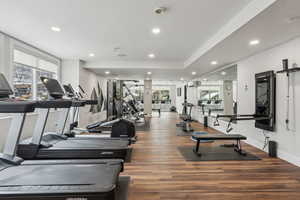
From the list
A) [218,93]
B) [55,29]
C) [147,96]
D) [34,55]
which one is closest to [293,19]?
[55,29]

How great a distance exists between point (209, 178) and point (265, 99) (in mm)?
2552

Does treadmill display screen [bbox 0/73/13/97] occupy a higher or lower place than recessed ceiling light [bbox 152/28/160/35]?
lower

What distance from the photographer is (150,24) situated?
11.4ft

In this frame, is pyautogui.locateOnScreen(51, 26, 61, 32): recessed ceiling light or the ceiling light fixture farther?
pyautogui.locateOnScreen(51, 26, 61, 32): recessed ceiling light

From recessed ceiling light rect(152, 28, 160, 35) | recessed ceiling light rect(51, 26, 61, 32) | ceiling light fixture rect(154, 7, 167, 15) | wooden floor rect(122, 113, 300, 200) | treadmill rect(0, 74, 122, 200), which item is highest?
recessed ceiling light rect(51, 26, 61, 32)

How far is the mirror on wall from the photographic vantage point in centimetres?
637

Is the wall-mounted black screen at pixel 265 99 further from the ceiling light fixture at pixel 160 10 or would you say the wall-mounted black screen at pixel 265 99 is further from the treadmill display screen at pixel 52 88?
the treadmill display screen at pixel 52 88

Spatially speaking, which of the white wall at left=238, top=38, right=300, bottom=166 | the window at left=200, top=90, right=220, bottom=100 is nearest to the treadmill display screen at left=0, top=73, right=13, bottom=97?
the white wall at left=238, top=38, right=300, bottom=166

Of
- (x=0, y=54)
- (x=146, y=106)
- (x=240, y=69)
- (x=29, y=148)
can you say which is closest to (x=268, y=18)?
(x=240, y=69)

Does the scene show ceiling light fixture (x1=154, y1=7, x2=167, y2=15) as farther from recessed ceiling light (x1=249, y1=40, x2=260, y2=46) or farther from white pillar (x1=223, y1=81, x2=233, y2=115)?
white pillar (x1=223, y1=81, x2=233, y2=115)

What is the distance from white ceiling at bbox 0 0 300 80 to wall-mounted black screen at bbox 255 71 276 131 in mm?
704

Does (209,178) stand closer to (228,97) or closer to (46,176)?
(46,176)

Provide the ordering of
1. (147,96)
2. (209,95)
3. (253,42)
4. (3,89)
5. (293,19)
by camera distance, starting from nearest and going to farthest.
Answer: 1. (3,89)
2. (293,19)
3. (253,42)
4. (209,95)
5. (147,96)

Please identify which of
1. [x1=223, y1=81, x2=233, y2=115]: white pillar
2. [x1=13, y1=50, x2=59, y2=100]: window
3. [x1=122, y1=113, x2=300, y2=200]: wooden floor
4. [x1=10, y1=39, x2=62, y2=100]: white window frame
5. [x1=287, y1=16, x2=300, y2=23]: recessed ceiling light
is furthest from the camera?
[x1=223, y1=81, x2=233, y2=115]: white pillar
